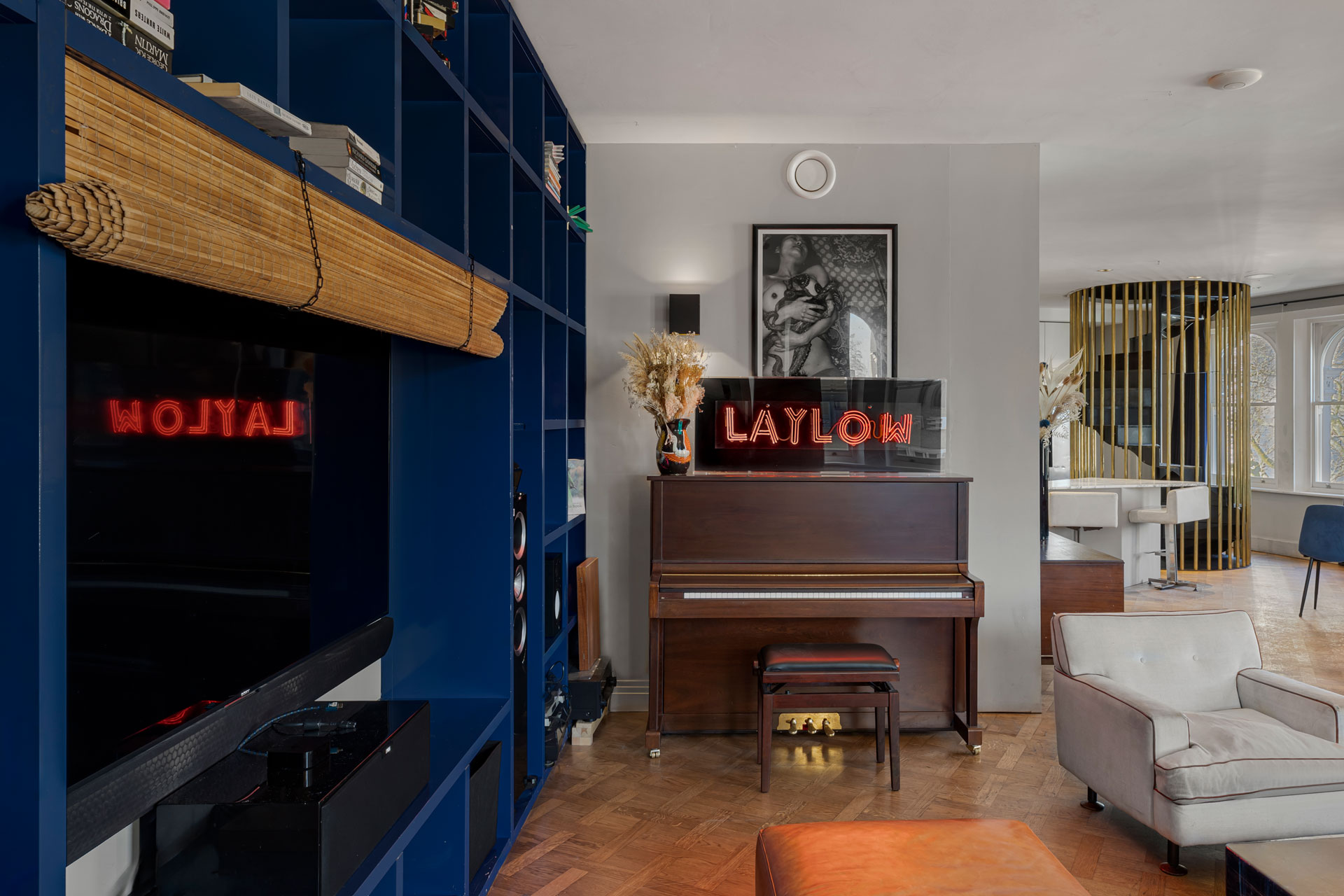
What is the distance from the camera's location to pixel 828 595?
10.9 ft

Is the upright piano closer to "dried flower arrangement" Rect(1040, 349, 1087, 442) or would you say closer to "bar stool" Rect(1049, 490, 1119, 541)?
"dried flower arrangement" Rect(1040, 349, 1087, 442)

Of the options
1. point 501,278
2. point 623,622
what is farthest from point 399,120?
point 623,622

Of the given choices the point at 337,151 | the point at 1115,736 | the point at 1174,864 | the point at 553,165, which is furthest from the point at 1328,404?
the point at 337,151

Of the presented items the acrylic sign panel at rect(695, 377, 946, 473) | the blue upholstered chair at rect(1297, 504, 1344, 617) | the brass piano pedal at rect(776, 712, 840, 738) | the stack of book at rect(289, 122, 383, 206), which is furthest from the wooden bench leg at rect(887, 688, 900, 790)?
the blue upholstered chair at rect(1297, 504, 1344, 617)

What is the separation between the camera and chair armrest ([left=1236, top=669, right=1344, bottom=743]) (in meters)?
2.60

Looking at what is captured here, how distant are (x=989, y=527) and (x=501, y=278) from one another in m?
2.71

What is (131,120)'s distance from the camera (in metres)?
0.90

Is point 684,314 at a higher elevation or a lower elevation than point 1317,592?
higher

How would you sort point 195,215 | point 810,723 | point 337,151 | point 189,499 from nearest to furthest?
point 195,215, point 189,499, point 337,151, point 810,723

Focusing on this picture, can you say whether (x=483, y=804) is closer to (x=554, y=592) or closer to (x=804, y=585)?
(x=554, y=592)

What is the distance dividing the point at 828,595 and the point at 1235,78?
250cm

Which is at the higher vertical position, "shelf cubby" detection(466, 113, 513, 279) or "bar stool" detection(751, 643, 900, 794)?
"shelf cubby" detection(466, 113, 513, 279)

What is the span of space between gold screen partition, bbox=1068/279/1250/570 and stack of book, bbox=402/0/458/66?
786cm

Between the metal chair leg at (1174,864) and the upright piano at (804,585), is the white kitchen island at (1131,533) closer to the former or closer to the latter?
the upright piano at (804,585)
